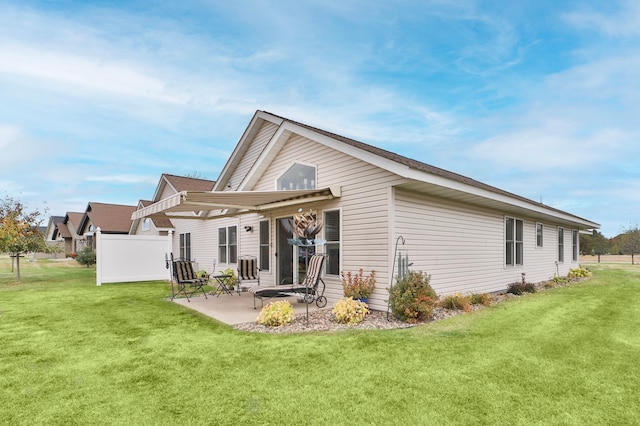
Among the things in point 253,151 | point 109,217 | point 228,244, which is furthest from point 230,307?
point 109,217

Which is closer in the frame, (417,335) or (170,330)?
(417,335)

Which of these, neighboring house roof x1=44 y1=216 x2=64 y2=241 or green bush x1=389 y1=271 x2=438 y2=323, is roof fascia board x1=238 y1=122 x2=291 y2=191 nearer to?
green bush x1=389 y1=271 x2=438 y2=323

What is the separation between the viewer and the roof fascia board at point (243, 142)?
13328 millimetres

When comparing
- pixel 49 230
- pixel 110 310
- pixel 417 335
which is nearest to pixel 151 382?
pixel 417 335

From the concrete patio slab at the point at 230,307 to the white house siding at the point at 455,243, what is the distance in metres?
2.81

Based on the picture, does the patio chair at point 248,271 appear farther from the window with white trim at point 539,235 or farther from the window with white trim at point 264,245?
the window with white trim at point 539,235

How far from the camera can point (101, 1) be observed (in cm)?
931

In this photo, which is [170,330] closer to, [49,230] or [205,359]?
[205,359]

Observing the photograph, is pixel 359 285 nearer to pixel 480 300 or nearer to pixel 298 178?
pixel 480 300

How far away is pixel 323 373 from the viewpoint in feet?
14.0

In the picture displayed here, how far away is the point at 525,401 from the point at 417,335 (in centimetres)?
237

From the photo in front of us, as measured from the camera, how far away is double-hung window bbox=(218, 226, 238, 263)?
14.8m

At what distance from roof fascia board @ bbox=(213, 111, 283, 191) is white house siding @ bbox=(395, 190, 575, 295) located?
6094mm

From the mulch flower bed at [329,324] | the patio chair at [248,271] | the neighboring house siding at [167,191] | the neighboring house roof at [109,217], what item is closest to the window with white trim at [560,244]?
the mulch flower bed at [329,324]
